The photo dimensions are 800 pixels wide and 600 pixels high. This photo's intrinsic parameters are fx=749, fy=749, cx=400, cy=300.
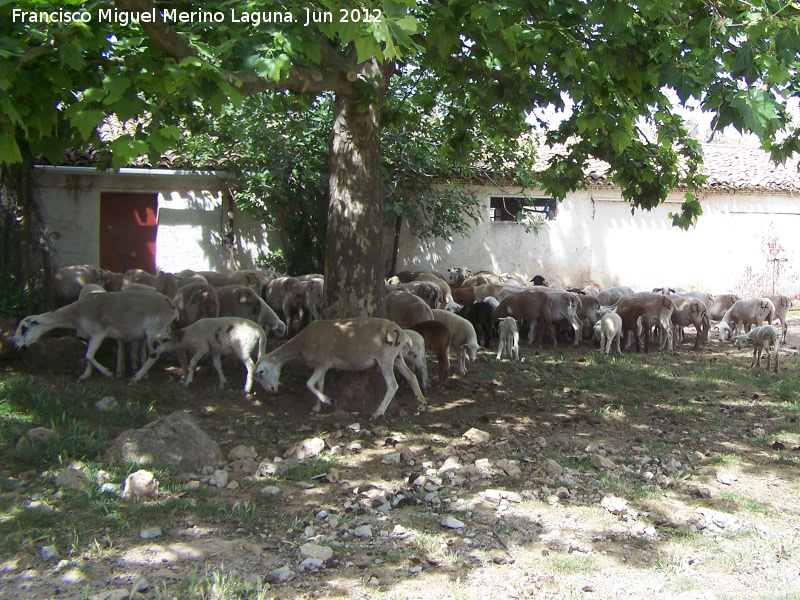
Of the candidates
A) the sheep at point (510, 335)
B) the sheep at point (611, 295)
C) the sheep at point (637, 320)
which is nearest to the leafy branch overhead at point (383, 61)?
the sheep at point (510, 335)

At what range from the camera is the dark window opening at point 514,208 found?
19781 mm

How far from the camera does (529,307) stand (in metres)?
13.4

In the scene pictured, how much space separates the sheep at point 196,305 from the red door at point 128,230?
20.1 feet

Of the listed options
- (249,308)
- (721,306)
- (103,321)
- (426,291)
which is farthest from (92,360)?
(721,306)

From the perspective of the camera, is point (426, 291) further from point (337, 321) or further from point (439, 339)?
point (337, 321)

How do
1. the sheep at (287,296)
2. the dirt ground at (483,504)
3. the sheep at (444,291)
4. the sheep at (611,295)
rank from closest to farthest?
the dirt ground at (483,504) < the sheep at (287,296) < the sheep at (444,291) < the sheep at (611,295)

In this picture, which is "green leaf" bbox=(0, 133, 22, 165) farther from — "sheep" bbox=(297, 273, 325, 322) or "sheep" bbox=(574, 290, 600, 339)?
"sheep" bbox=(574, 290, 600, 339)

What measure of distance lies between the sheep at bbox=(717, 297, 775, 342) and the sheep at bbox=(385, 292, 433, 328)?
6886 mm

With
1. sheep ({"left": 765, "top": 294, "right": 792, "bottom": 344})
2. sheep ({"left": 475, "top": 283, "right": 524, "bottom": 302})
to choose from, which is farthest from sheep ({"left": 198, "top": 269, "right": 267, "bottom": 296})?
sheep ({"left": 765, "top": 294, "right": 792, "bottom": 344})

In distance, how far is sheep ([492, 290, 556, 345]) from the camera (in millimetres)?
13305

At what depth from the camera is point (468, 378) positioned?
33.8ft

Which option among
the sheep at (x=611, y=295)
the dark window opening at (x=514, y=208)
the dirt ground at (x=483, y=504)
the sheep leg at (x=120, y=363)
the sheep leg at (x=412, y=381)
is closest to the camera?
the dirt ground at (x=483, y=504)

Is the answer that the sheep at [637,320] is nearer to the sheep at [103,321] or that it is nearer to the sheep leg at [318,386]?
the sheep leg at [318,386]

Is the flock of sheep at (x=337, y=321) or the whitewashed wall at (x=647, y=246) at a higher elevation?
the whitewashed wall at (x=647, y=246)
